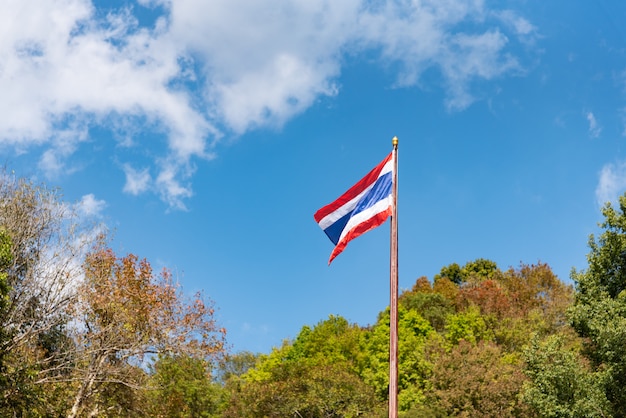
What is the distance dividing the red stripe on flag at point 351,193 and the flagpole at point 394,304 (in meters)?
0.53

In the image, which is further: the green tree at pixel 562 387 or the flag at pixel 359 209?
the green tree at pixel 562 387

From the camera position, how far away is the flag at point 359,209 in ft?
49.1

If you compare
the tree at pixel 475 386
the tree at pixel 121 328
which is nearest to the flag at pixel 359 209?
the tree at pixel 121 328

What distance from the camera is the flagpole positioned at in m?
13.2

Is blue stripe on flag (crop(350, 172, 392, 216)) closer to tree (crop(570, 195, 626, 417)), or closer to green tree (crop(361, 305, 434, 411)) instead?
tree (crop(570, 195, 626, 417))

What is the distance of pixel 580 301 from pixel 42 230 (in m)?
21.4

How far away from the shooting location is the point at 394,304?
13695mm

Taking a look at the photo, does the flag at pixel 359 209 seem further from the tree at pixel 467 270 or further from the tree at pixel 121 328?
the tree at pixel 467 270

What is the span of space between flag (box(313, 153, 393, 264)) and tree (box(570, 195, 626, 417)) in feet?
49.0

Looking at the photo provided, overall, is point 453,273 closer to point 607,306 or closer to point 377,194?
point 607,306

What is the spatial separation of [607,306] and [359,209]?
16.3 metres

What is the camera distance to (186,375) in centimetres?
5544

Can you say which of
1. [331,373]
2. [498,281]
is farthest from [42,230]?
[498,281]

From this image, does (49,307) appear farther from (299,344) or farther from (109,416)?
(299,344)
